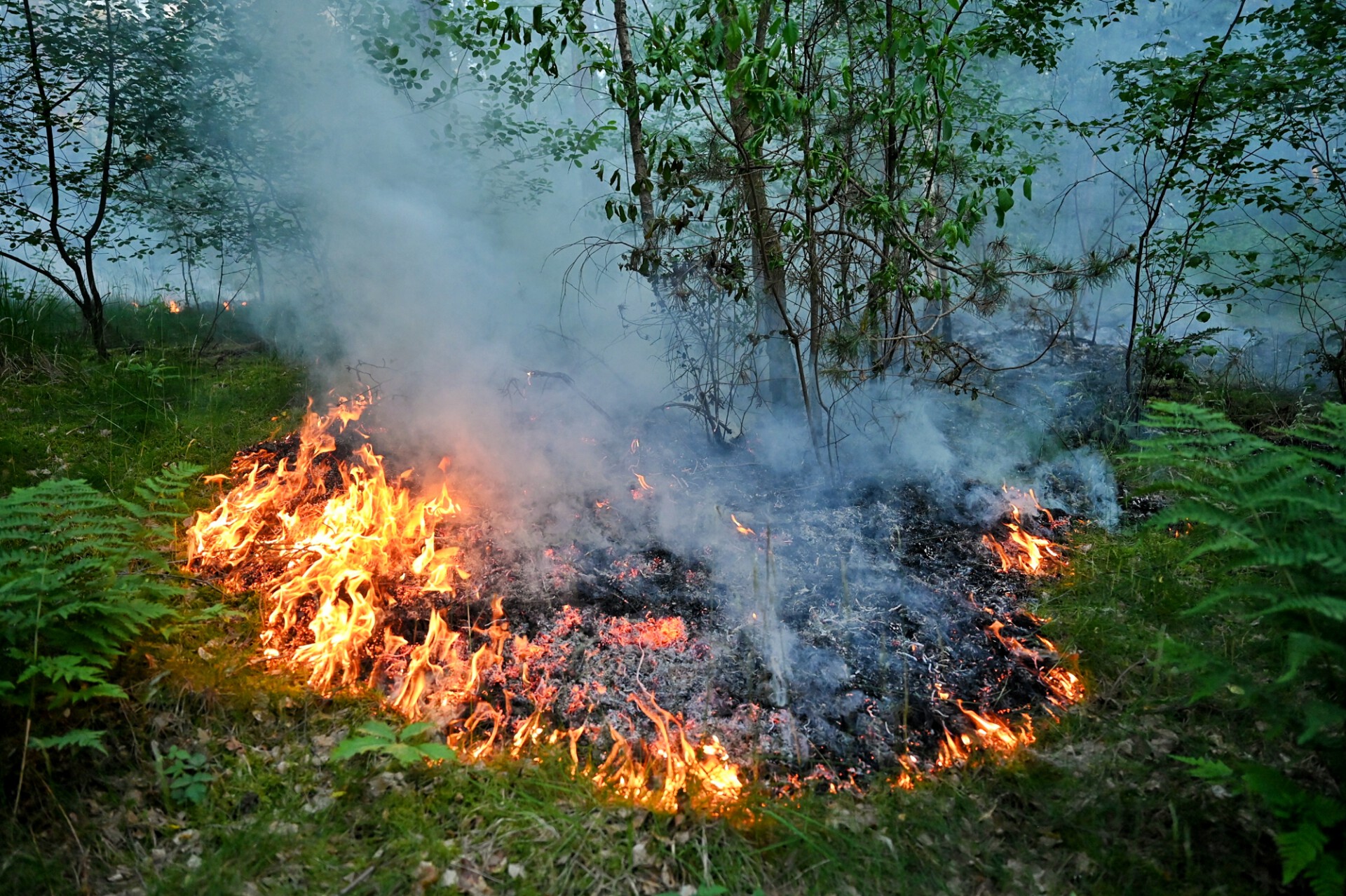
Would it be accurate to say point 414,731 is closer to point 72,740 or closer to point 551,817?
point 551,817

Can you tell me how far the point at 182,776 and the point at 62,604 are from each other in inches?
34.1

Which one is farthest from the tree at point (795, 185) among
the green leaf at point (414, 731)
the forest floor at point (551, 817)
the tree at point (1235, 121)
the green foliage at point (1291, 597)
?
the green leaf at point (414, 731)

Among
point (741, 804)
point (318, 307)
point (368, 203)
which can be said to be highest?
point (368, 203)

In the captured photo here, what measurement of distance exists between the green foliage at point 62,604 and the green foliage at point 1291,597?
395cm

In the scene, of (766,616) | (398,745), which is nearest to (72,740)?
(398,745)

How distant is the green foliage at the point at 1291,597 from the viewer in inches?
74.3

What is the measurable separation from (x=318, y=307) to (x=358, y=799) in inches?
223

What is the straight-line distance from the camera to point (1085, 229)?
1930 cm

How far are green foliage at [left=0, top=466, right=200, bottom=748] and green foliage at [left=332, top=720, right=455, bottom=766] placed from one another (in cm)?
85

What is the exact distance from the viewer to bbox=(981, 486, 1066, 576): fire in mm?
4246

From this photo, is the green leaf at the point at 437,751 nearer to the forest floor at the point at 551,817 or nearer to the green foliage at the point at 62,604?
the forest floor at the point at 551,817

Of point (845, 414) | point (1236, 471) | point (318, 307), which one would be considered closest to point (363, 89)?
point (318, 307)

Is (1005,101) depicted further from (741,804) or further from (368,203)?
(741,804)

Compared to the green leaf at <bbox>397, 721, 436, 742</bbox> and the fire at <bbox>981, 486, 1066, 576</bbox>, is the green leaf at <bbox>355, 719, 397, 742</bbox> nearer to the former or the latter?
the green leaf at <bbox>397, 721, 436, 742</bbox>
